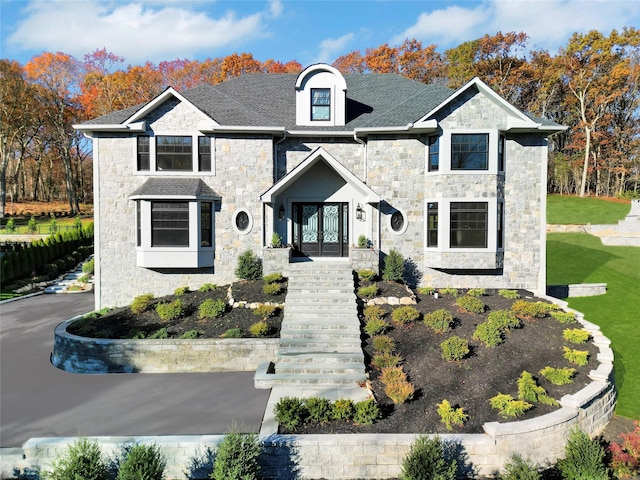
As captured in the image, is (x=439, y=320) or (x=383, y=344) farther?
(x=439, y=320)

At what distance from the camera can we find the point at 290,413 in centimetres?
739

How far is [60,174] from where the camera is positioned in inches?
2224

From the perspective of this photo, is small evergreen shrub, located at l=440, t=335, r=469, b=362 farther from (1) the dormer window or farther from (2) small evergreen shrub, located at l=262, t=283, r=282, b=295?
(1) the dormer window

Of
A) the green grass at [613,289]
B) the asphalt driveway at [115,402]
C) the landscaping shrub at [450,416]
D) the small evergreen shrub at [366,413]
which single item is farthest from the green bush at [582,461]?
the asphalt driveway at [115,402]

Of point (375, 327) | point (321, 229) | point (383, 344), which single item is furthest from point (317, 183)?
point (383, 344)

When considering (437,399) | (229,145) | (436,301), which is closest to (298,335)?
(437,399)

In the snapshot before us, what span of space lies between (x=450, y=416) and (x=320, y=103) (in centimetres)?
1267

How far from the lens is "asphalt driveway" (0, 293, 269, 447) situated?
757cm

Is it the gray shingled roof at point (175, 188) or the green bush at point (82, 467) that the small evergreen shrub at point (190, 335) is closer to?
the green bush at point (82, 467)

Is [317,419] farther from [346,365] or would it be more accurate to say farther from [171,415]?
[171,415]

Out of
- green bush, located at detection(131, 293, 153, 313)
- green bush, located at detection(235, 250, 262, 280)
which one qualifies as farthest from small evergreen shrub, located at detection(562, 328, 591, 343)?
green bush, located at detection(131, 293, 153, 313)

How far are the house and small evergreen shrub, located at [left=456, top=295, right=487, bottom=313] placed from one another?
7.24 feet

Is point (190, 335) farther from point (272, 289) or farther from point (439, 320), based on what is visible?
point (439, 320)

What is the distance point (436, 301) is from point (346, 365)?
200 inches
